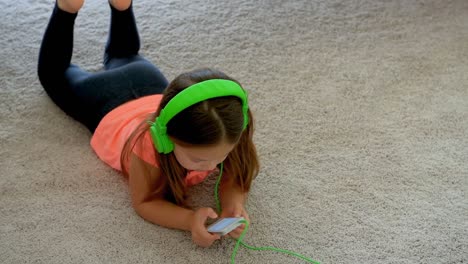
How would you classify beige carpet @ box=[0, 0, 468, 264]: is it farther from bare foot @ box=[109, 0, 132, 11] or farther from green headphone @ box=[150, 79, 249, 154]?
green headphone @ box=[150, 79, 249, 154]

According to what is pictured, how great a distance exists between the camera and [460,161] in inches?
51.8

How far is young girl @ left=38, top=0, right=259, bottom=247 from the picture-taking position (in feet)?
3.10

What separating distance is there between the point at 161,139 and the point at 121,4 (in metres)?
0.53

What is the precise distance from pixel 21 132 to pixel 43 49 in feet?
0.71

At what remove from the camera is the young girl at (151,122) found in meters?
0.94

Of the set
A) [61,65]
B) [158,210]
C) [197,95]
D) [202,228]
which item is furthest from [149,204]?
[61,65]

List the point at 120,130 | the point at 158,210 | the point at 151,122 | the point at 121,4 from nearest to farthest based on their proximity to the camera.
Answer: the point at 151,122 → the point at 158,210 → the point at 120,130 → the point at 121,4

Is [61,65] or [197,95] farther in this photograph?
[61,65]

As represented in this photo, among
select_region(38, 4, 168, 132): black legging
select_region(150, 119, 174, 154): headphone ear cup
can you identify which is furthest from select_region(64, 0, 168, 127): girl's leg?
select_region(150, 119, 174, 154): headphone ear cup

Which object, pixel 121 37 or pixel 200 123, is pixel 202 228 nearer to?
pixel 200 123

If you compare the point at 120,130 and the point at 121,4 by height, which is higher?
the point at 121,4

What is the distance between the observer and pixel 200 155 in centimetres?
98

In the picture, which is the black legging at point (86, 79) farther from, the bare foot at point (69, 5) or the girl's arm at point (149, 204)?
the girl's arm at point (149, 204)

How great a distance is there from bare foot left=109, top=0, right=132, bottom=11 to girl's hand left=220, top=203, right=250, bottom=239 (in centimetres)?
58
